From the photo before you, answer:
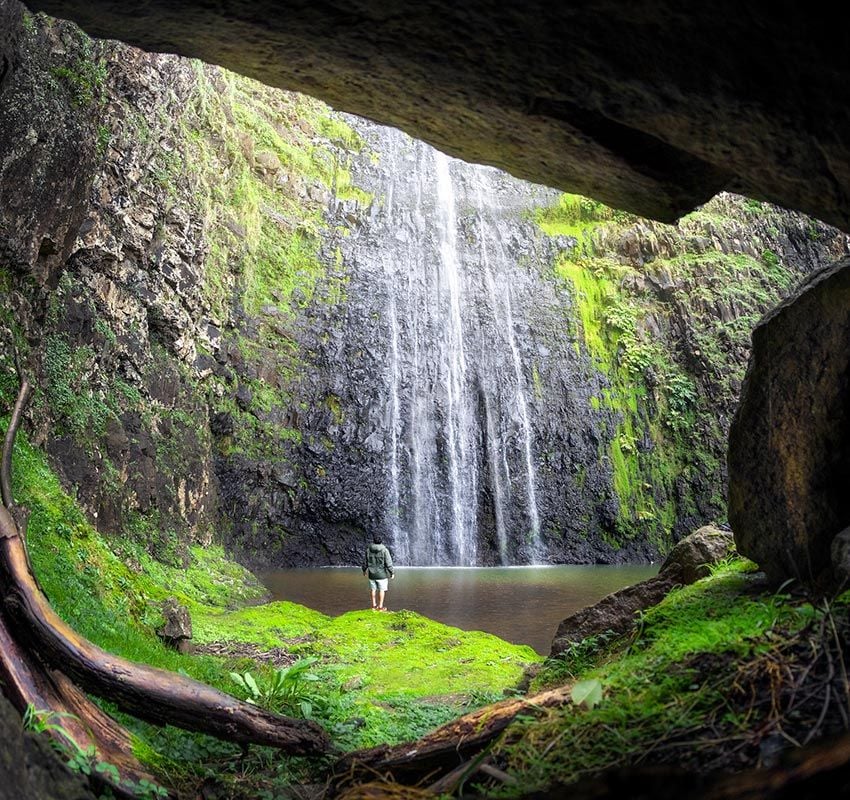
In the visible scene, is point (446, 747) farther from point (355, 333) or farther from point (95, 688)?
point (355, 333)

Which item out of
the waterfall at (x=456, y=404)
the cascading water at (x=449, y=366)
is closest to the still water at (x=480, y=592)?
the waterfall at (x=456, y=404)

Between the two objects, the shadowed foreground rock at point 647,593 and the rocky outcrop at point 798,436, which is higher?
the rocky outcrop at point 798,436

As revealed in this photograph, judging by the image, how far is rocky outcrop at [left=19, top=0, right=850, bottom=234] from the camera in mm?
2301

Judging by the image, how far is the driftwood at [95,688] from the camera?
10.3 ft

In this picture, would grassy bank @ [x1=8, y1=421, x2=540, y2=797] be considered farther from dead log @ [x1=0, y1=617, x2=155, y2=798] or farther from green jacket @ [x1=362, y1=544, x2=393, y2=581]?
green jacket @ [x1=362, y1=544, x2=393, y2=581]

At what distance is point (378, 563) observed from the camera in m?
10.7

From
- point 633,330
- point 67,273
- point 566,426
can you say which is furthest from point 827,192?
point 633,330

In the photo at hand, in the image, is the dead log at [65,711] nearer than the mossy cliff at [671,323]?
Yes

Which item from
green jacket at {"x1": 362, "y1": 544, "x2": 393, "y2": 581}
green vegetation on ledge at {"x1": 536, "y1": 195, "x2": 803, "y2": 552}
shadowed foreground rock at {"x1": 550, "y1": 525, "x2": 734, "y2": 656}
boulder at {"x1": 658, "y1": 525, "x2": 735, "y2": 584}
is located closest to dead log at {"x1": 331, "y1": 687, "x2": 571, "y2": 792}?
shadowed foreground rock at {"x1": 550, "y1": 525, "x2": 734, "y2": 656}

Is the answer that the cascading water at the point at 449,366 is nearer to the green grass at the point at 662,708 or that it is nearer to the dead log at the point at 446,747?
the dead log at the point at 446,747

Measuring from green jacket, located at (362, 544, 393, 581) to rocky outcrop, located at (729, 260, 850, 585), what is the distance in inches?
284

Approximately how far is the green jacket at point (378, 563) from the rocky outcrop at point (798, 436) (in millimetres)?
7217

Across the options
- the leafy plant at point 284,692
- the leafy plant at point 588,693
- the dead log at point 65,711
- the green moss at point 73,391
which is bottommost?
the leafy plant at point 284,692

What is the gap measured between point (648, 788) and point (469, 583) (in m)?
13.8
